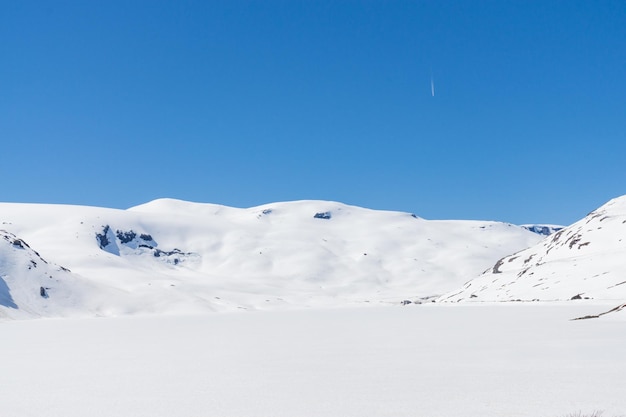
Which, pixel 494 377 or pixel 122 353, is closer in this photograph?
pixel 494 377

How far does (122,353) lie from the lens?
1783 cm

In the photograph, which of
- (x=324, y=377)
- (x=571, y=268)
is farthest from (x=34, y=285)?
(x=324, y=377)

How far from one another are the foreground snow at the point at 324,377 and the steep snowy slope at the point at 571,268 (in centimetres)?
5568

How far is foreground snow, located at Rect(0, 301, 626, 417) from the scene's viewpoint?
9547 millimetres

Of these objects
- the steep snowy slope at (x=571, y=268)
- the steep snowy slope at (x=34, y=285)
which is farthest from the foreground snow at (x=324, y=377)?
the steep snowy slope at (x=34, y=285)

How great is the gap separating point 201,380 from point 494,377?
6.51 m

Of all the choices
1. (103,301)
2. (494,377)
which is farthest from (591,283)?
(103,301)

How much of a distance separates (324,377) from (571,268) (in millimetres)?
107493

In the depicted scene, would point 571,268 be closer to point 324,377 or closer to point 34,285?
point 324,377

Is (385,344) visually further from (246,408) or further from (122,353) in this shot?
(246,408)

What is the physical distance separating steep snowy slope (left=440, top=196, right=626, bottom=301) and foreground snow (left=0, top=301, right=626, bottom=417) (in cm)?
5568

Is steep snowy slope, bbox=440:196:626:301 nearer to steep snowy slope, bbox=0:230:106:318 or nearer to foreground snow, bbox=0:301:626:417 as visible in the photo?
foreground snow, bbox=0:301:626:417

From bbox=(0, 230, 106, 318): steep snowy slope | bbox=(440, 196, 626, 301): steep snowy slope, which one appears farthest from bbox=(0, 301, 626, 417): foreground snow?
bbox=(0, 230, 106, 318): steep snowy slope

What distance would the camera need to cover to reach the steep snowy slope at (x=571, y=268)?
8775 centimetres
